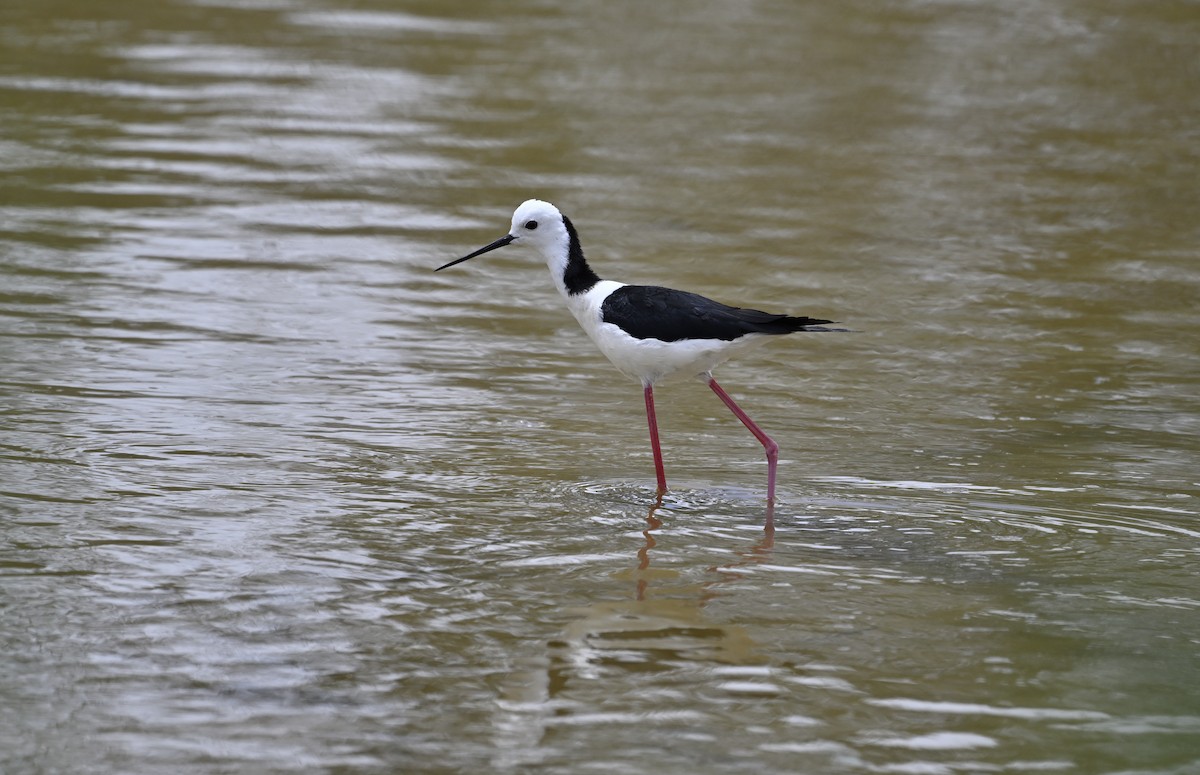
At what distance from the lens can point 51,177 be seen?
1134 centimetres

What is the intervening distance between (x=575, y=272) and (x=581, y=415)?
852 mm

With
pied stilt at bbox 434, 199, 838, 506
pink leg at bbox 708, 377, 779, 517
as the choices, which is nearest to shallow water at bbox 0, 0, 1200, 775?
pink leg at bbox 708, 377, 779, 517

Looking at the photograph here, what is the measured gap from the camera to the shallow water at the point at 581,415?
186 inches

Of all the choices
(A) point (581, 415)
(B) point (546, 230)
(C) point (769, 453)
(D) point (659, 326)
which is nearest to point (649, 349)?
(D) point (659, 326)

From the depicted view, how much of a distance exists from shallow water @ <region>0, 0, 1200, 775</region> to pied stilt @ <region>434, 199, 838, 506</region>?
1.41 feet

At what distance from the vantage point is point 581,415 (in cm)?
768

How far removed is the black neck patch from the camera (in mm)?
7023

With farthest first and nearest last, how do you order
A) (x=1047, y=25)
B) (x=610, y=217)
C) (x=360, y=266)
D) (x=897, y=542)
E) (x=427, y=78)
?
(x=1047, y=25) < (x=427, y=78) < (x=610, y=217) < (x=360, y=266) < (x=897, y=542)

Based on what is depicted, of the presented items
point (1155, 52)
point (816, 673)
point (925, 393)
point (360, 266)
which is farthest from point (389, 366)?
point (1155, 52)

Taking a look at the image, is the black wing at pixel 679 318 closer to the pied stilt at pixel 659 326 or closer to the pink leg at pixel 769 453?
the pied stilt at pixel 659 326

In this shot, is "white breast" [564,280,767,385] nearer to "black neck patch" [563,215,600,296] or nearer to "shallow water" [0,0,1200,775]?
"black neck patch" [563,215,600,296]

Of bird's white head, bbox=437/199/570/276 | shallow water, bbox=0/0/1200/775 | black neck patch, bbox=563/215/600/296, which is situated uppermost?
bird's white head, bbox=437/199/570/276

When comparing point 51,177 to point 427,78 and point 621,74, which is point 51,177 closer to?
point 427,78

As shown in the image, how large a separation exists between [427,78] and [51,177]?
416 cm
